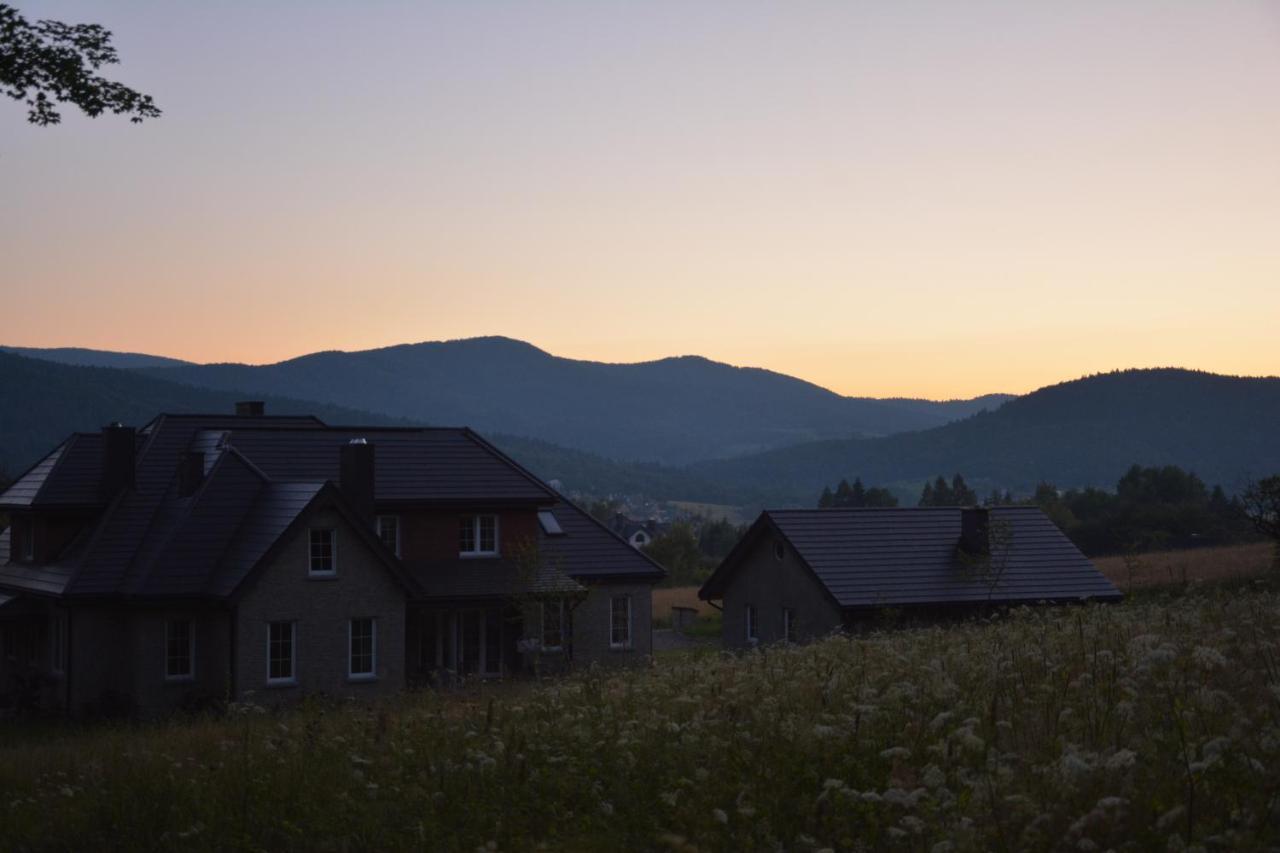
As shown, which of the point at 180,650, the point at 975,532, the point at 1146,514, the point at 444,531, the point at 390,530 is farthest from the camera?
the point at 1146,514

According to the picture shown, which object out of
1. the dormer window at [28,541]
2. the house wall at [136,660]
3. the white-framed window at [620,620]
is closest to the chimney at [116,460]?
the dormer window at [28,541]

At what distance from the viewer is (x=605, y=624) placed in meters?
42.7

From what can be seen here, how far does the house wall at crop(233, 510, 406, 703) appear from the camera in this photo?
109 feet

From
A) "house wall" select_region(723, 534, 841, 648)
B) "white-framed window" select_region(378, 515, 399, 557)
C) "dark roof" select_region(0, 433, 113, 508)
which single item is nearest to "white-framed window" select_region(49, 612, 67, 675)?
"dark roof" select_region(0, 433, 113, 508)

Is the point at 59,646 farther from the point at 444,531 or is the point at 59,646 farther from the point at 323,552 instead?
the point at 444,531

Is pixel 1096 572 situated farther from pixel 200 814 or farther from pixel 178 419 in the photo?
pixel 200 814

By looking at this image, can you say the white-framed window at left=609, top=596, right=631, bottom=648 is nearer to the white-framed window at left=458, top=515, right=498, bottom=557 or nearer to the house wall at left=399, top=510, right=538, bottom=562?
the house wall at left=399, top=510, right=538, bottom=562

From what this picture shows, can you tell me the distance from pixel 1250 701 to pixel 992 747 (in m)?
2.40

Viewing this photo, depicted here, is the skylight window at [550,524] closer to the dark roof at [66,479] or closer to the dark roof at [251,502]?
the dark roof at [251,502]

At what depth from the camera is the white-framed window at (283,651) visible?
33656 mm

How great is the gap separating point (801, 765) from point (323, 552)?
1038 inches

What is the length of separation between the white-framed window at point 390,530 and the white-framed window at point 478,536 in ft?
7.06

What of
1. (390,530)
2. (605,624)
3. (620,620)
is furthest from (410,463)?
(620,620)

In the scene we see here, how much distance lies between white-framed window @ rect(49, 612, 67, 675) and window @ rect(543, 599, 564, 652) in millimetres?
13773
